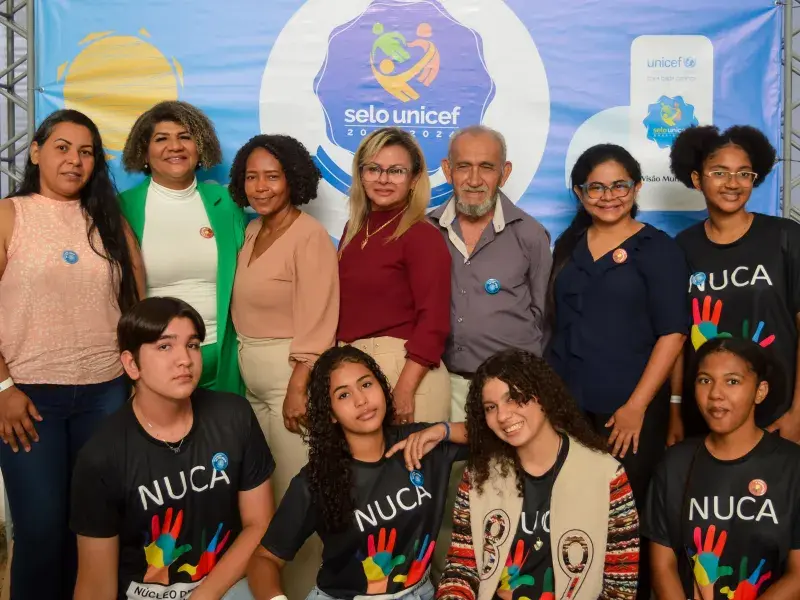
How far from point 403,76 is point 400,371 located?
4.53 feet

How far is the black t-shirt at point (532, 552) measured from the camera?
1998mm

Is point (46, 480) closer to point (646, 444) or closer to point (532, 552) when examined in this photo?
point (532, 552)

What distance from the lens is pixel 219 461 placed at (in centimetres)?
211

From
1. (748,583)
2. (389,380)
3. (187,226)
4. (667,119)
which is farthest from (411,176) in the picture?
(748,583)

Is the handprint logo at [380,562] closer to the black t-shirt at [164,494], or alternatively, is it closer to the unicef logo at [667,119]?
the black t-shirt at [164,494]

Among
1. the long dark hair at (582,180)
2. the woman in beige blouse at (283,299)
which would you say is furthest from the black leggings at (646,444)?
the woman in beige blouse at (283,299)

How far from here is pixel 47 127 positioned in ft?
8.00

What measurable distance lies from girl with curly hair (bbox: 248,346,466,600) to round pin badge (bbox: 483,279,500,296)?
1.92ft

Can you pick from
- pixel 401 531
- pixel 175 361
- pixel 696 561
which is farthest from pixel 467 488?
pixel 175 361

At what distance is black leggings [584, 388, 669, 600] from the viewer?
236cm

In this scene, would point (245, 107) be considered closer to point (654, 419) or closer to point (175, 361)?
point (175, 361)

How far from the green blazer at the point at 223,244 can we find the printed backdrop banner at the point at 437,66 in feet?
2.11

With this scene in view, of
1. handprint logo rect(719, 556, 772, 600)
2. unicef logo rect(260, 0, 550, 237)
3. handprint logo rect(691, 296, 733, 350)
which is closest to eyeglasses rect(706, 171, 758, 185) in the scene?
handprint logo rect(691, 296, 733, 350)

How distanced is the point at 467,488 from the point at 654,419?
0.70 meters
